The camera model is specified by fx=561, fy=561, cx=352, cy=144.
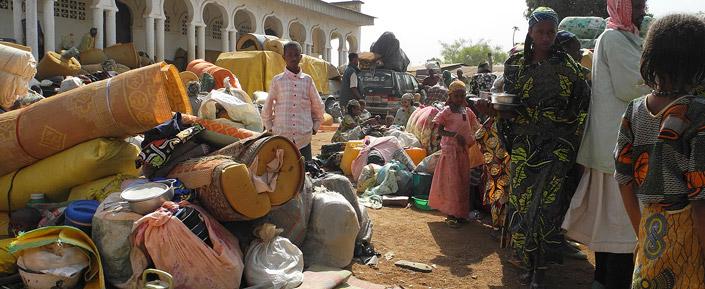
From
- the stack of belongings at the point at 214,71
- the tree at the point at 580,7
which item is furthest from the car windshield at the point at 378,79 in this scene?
the tree at the point at 580,7

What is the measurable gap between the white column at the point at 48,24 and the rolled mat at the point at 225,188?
12.4 m

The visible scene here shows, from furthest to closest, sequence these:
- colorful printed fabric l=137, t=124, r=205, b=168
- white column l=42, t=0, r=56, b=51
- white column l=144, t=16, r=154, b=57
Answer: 1. white column l=144, t=16, r=154, b=57
2. white column l=42, t=0, r=56, b=51
3. colorful printed fabric l=137, t=124, r=205, b=168

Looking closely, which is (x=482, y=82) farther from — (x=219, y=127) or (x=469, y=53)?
(x=469, y=53)

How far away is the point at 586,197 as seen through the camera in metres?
3.44

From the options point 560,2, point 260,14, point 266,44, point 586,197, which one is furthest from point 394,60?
point 560,2

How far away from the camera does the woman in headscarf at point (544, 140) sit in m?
3.45

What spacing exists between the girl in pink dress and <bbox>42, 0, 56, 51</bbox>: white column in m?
11.8

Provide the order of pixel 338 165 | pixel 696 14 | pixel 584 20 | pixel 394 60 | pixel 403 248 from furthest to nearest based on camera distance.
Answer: pixel 394 60
pixel 338 165
pixel 584 20
pixel 403 248
pixel 696 14

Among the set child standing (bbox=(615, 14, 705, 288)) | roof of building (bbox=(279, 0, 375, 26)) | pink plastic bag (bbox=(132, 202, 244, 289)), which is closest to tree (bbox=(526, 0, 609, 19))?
roof of building (bbox=(279, 0, 375, 26))

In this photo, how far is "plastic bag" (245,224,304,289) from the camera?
3.18m

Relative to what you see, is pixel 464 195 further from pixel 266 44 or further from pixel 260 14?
pixel 260 14

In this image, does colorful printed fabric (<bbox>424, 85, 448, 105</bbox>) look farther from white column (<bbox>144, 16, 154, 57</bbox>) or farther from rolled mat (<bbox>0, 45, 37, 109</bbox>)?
rolled mat (<bbox>0, 45, 37, 109</bbox>)

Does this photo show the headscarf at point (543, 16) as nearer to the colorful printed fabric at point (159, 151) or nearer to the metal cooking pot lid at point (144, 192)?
the colorful printed fabric at point (159, 151)

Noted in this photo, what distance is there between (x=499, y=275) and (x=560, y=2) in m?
27.2
